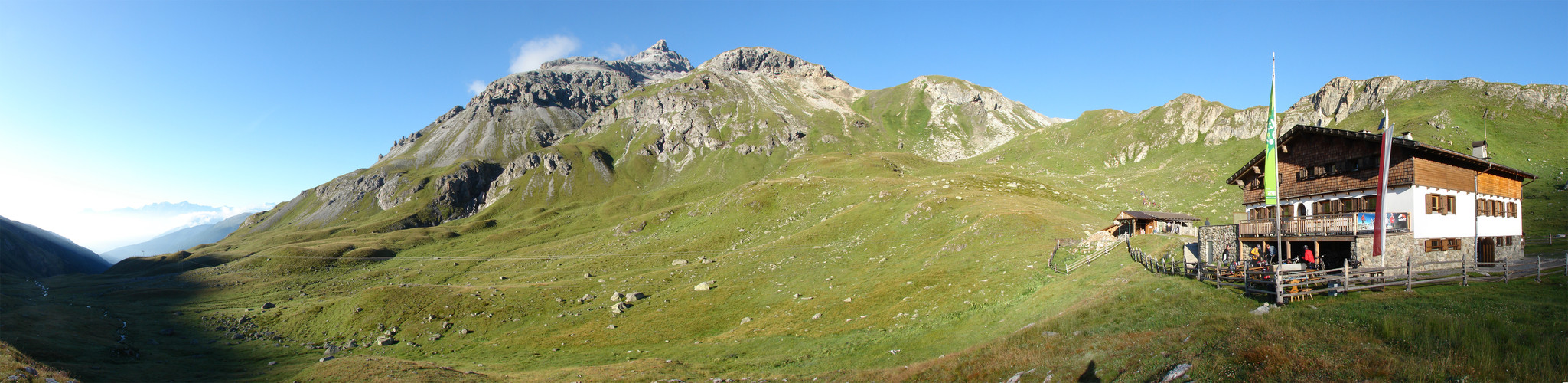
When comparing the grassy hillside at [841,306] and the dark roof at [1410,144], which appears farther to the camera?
the dark roof at [1410,144]

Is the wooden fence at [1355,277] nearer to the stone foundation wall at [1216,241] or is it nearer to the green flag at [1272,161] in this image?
the green flag at [1272,161]

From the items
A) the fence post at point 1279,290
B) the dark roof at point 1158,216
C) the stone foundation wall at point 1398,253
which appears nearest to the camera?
the fence post at point 1279,290

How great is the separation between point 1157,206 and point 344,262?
557ft

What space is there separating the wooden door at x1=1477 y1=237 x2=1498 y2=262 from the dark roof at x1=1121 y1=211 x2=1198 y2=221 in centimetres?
2397

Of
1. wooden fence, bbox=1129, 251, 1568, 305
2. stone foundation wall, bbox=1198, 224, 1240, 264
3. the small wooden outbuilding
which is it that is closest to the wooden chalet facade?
stone foundation wall, bbox=1198, 224, 1240, 264

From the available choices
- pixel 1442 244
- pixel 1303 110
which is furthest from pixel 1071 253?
pixel 1303 110

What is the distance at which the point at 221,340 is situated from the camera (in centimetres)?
6028

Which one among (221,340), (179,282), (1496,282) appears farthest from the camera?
(179,282)

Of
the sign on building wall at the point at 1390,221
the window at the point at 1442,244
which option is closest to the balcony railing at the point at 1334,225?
the sign on building wall at the point at 1390,221

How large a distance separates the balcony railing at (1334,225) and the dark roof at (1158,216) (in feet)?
72.6

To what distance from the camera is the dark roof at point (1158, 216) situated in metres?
60.8

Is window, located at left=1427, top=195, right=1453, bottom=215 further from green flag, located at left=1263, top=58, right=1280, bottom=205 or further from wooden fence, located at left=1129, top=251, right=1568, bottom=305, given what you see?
green flag, located at left=1263, top=58, right=1280, bottom=205

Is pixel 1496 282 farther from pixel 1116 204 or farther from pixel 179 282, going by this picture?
pixel 179 282

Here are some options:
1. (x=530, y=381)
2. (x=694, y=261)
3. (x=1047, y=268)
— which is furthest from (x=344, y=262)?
(x=1047, y=268)
